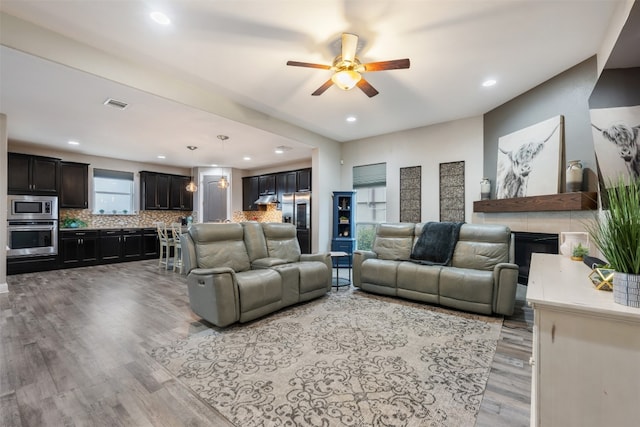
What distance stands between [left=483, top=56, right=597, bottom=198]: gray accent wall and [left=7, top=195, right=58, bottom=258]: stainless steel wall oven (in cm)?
893

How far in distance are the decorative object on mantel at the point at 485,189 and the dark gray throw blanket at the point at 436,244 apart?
3.04ft

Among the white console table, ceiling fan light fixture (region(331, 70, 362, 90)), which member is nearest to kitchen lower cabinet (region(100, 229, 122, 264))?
ceiling fan light fixture (region(331, 70, 362, 90))

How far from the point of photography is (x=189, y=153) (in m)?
6.63

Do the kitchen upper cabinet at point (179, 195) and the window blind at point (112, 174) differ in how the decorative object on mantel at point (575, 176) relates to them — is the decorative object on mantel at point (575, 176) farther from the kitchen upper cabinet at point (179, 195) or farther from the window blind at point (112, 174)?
the window blind at point (112, 174)

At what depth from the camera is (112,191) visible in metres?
7.25

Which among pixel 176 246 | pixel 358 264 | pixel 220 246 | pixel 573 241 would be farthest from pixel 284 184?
pixel 573 241

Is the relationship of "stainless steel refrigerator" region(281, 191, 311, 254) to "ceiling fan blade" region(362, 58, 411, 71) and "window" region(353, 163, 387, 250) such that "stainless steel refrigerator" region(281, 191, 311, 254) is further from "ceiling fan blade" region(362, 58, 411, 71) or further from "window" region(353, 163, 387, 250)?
"ceiling fan blade" region(362, 58, 411, 71)

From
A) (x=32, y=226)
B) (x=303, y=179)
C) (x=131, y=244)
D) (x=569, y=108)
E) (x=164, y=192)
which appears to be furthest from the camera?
(x=164, y=192)

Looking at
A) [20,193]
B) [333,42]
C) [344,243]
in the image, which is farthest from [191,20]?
[20,193]

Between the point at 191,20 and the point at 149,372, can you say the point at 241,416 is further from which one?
the point at 191,20

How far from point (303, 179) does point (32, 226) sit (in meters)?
5.80

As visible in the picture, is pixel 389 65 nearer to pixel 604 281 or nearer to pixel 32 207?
pixel 604 281

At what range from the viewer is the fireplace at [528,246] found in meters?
3.62

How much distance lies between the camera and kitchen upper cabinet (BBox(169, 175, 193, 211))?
809 centimetres
